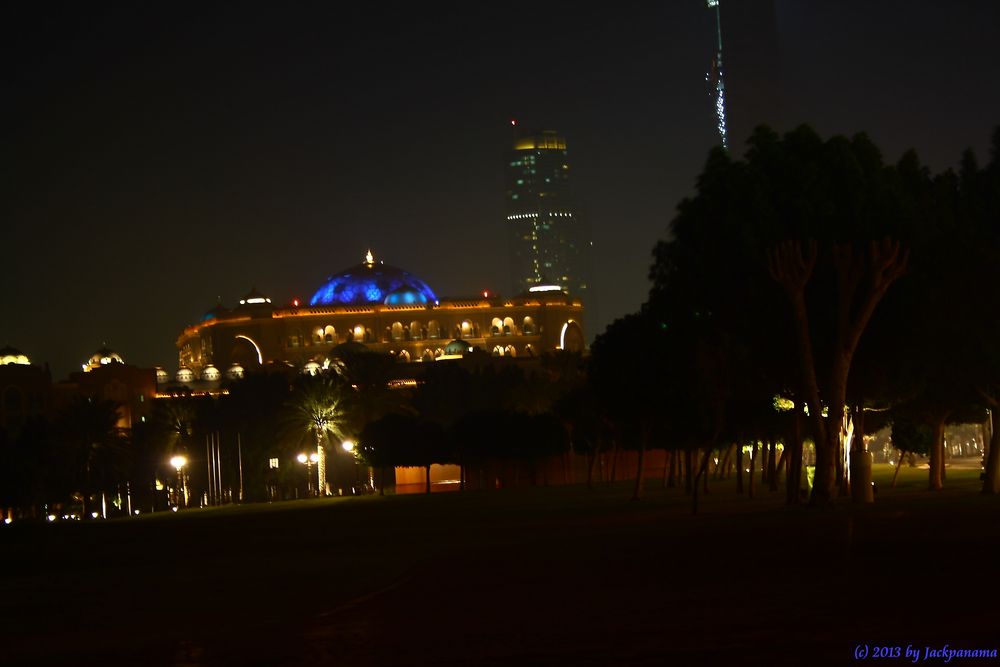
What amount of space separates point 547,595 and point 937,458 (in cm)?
2939

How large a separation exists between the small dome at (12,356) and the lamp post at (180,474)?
48.3 m

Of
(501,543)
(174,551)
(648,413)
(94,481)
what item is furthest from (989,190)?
(94,481)

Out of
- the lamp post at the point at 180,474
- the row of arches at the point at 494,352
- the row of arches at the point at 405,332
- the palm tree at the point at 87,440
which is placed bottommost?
the lamp post at the point at 180,474

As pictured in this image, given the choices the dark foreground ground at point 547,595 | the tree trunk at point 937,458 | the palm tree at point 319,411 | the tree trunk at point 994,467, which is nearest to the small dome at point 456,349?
the palm tree at point 319,411

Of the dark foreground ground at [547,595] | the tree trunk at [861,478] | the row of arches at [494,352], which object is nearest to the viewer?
the dark foreground ground at [547,595]

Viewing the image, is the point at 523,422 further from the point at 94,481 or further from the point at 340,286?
the point at 340,286

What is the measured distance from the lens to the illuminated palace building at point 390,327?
17712 centimetres

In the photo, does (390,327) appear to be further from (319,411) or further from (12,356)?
(319,411)

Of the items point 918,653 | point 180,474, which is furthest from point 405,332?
point 918,653

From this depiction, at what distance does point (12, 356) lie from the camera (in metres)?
151

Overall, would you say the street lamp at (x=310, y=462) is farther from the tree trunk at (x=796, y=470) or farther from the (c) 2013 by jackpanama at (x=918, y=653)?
the (c) 2013 by jackpanama at (x=918, y=653)

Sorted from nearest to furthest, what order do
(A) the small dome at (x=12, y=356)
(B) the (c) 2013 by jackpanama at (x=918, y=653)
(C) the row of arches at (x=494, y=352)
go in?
1. (B) the (c) 2013 by jackpanama at (x=918, y=653)
2. (A) the small dome at (x=12, y=356)
3. (C) the row of arches at (x=494, y=352)

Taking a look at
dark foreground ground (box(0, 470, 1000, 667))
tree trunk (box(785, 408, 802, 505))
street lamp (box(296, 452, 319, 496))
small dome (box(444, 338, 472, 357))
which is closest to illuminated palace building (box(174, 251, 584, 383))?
small dome (box(444, 338, 472, 357))

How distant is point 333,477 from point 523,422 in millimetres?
26015
